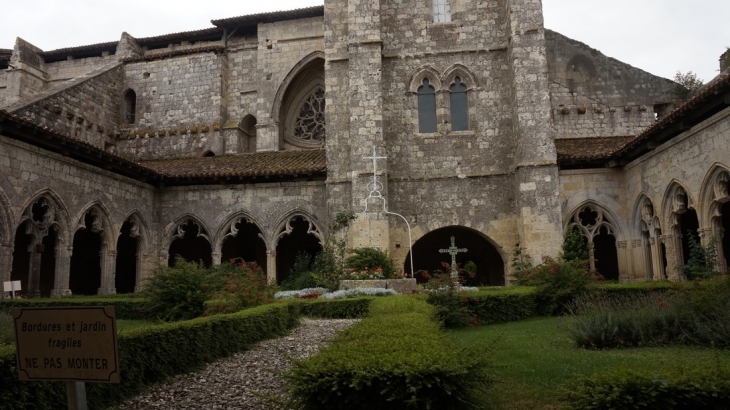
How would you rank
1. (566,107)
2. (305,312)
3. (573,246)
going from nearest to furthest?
(305,312), (573,246), (566,107)

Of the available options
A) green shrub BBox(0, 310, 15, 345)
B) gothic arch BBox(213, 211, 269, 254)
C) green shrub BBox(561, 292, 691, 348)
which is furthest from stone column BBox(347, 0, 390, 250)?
green shrub BBox(0, 310, 15, 345)

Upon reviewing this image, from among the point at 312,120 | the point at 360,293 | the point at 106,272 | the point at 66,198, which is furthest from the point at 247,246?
the point at 360,293

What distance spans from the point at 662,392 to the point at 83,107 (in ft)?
69.3

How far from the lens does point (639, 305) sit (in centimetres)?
931

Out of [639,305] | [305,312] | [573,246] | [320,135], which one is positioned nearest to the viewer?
[639,305]

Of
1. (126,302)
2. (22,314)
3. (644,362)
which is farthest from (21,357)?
(126,302)

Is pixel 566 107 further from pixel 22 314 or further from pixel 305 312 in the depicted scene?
pixel 22 314

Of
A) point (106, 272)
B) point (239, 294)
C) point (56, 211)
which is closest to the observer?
point (239, 294)

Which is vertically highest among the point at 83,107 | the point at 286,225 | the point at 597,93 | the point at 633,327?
the point at 597,93

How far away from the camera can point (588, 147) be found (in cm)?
1786

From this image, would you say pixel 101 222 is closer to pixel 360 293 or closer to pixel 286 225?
pixel 286 225

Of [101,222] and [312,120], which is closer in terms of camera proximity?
[101,222]

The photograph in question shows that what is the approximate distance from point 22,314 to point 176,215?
15.6 metres

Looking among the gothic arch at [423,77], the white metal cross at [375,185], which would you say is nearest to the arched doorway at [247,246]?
the white metal cross at [375,185]
